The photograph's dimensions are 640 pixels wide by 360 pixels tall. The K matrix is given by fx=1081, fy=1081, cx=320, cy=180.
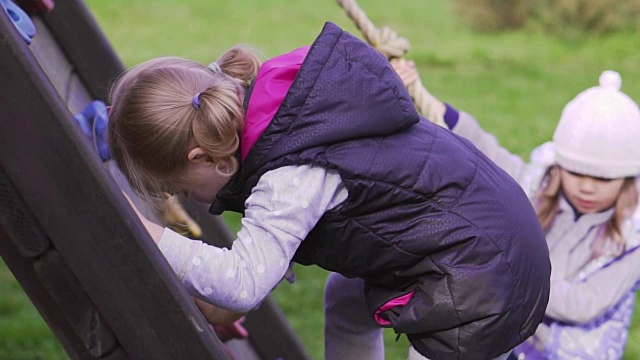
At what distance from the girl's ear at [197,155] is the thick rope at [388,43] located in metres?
0.97

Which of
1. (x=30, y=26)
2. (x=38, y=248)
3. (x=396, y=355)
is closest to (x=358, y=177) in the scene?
(x=38, y=248)

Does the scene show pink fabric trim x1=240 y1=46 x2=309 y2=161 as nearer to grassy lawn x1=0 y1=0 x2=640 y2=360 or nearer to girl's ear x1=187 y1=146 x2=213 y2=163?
girl's ear x1=187 y1=146 x2=213 y2=163

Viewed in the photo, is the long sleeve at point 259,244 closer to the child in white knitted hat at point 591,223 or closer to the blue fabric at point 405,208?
the blue fabric at point 405,208

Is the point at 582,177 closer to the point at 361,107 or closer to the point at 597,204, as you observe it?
the point at 597,204

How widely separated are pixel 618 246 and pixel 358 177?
4.91ft

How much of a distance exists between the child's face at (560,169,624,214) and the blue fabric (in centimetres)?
113

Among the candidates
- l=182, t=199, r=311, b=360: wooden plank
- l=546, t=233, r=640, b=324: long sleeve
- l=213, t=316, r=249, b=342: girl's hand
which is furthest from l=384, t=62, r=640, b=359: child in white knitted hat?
l=213, t=316, r=249, b=342: girl's hand

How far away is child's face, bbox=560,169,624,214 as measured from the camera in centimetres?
322

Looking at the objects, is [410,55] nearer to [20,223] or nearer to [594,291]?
[594,291]

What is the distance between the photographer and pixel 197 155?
2.01 metres

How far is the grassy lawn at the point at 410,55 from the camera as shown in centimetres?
459

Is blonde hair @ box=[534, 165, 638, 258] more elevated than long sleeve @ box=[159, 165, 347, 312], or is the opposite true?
long sleeve @ box=[159, 165, 347, 312]

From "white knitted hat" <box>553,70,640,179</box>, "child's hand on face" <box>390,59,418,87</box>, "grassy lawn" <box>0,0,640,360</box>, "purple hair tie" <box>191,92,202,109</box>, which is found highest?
"purple hair tie" <box>191,92,202,109</box>

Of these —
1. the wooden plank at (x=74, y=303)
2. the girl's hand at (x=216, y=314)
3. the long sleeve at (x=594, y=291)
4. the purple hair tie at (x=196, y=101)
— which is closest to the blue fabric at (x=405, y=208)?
the purple hair tie at (x=196, y=101)
